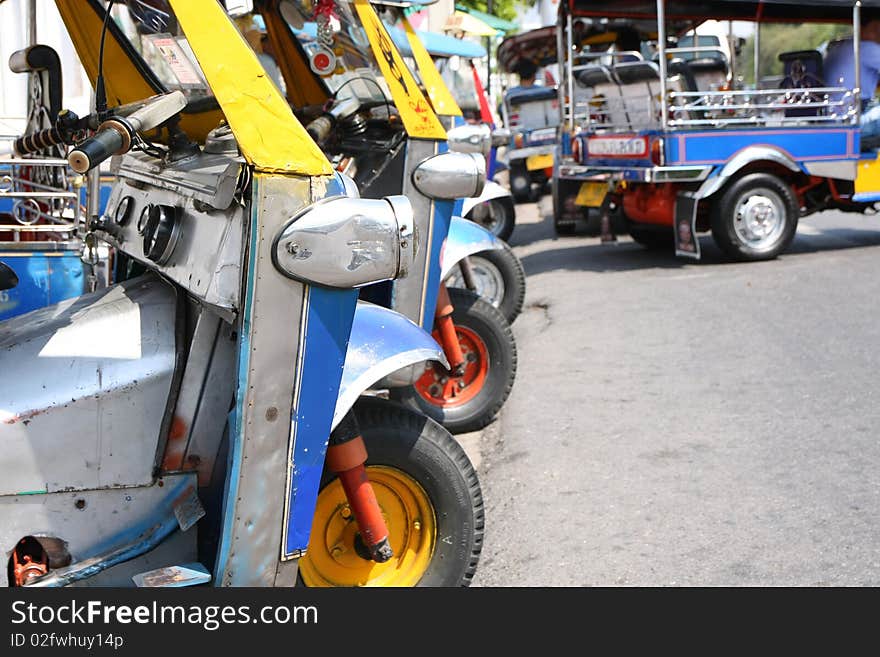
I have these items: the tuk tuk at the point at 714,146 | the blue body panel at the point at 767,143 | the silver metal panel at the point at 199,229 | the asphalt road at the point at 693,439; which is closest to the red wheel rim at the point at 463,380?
the asphalt road at the point at 693,439

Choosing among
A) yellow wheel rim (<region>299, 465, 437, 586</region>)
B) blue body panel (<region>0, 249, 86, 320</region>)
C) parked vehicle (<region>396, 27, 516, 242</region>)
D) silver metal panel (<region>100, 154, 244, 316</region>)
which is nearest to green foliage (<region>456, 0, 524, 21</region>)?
parked vehicle (<region>396, 27, 516, 242</region>)

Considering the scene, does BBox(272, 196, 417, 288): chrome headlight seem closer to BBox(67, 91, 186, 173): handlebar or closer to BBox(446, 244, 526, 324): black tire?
BBox(67, 91, 186, 173): handlebar

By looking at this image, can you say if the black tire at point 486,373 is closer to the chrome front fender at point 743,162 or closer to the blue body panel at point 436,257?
the blue body panel at point 436,257

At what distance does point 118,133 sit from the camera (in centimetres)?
242

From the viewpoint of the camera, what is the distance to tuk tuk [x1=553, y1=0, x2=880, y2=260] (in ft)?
29.7

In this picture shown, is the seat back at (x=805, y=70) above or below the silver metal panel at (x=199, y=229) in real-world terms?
above

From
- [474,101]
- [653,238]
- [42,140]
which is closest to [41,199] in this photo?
[42,140]

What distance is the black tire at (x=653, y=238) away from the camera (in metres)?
10.6

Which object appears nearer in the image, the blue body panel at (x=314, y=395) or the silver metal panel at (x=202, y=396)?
the blue body panel at (x=314, y=395)

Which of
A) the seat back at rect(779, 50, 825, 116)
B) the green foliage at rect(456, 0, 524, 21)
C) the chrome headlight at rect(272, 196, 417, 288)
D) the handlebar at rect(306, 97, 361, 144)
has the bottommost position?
the chrome headlight at rect(272, 196, 417, 288)

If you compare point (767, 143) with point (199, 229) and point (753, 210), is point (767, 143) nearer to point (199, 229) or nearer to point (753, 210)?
point (753, 210)

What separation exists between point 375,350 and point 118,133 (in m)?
0.88

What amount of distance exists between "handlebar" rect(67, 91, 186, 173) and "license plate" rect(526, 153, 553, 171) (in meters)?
11.9
